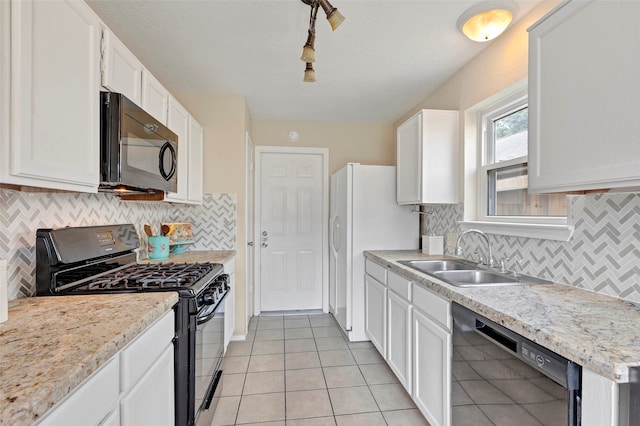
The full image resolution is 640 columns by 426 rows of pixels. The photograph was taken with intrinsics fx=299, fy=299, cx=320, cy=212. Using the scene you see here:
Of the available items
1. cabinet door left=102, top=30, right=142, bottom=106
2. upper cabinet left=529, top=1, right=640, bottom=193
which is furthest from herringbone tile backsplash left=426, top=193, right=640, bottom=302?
cabinet door left=102, top=30, right=142, bottom=106

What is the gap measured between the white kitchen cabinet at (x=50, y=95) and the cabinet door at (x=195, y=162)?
1226 mm

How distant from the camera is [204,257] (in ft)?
7.97

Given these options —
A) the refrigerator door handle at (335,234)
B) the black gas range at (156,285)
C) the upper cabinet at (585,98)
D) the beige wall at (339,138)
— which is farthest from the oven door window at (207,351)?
the beige wall at (339,138)

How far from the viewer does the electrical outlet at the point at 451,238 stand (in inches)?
95.6

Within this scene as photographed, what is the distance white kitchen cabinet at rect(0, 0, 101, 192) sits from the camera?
0.90 m

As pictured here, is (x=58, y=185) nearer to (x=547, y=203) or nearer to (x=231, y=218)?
(x=231, y=218)

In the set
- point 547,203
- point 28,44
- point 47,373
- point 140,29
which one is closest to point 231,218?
point 140,29

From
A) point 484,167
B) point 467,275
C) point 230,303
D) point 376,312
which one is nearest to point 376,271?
point 376,312

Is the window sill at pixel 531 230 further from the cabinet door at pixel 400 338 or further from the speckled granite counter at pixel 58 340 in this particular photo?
the speckled granite counter at pixel 58 340

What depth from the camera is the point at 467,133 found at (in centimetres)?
231

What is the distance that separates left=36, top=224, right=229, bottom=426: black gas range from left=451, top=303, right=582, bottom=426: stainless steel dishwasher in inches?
48.6

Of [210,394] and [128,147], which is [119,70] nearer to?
[128,147]

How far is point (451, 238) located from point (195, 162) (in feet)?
7.51

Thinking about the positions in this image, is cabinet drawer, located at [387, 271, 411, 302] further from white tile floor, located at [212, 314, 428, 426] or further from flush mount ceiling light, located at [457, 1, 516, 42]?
flush mount ceiling light, located at [457, 1, 516, 42]
